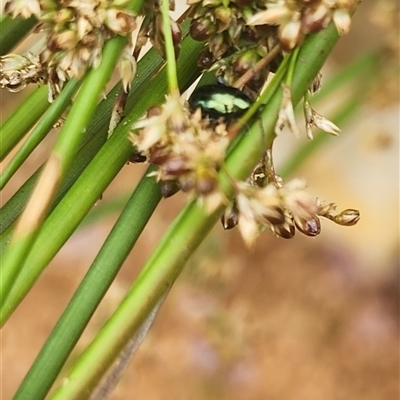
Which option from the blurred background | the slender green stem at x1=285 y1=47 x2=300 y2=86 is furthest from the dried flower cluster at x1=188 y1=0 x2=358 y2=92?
the blurred background

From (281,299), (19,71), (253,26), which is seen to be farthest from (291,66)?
(281,299)

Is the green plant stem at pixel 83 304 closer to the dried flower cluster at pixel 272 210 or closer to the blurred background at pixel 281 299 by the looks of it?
the dried flower cluster at pixel 272 210

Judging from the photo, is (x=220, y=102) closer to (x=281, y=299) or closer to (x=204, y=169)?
(x=204, y=169)

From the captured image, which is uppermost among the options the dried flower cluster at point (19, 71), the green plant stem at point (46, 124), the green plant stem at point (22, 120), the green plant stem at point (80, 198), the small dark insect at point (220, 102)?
the dried flower cluster at point (19, 71)

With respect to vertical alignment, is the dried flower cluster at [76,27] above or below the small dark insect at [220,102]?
above

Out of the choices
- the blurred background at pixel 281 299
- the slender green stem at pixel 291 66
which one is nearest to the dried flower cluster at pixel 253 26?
the slender green stem at pixel 291 66

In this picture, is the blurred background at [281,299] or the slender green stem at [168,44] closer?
the slender green stem at [168,44]

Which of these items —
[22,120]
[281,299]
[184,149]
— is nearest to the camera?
[184,149]
